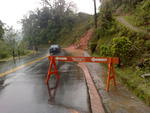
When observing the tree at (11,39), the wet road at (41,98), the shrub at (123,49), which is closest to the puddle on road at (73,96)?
the wet road at (41,98)

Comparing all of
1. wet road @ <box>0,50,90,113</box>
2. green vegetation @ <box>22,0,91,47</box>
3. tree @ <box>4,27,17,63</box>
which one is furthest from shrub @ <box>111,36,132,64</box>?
green vegetation @ <box>22,0,91,47</box>

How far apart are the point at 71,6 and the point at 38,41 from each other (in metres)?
20.6

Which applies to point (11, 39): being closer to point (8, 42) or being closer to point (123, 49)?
point (8, 42)

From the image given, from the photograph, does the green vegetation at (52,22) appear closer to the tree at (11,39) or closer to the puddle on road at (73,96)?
the tree at (11,39)

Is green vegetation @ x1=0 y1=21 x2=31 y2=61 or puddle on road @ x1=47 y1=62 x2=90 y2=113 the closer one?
puddle on road @ x1=47 y1=62 x2=90 y2=113

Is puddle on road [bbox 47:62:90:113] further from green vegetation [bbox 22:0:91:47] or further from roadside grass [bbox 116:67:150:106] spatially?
green vegetation [bbox 22:0:91:47]

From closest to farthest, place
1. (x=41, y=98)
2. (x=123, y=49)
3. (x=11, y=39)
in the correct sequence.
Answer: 1. (x=41, y=98)
2. (x=123, y=49)
3. (x=11, y=39)

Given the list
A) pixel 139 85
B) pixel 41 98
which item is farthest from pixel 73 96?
pixel 139 85

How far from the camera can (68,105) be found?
4461 mm

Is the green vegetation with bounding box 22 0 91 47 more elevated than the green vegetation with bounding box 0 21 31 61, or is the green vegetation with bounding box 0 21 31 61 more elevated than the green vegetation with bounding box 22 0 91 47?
the green vegetation with bounding box 22 0 91 47

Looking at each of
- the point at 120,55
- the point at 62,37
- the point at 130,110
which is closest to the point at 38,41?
the point at 62,37

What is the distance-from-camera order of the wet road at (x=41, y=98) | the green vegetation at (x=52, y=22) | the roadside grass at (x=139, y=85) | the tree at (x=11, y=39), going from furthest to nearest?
the green vegetation at (x=52, y=22) → the tree at (x=11, y=39) → the roadside grass at (x=139, y=85) → the wet road at (x=41, y=98)

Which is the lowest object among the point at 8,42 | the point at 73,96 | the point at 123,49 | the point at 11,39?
the point at 73,96

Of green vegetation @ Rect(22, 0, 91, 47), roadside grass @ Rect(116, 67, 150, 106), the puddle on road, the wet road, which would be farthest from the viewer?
green vegetation @ Rect(22, 0, 91, 47)
